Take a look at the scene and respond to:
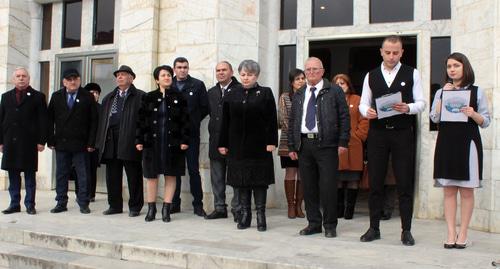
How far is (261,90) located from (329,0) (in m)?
2.77

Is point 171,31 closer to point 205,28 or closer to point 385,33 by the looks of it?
point 205,28

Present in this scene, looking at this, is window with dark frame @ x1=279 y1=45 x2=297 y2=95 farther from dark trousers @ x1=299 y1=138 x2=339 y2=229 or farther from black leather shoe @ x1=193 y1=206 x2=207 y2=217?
dark trousers @ x1=299 y1=138 x2=339 y2=229

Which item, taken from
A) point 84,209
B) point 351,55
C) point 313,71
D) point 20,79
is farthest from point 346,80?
point 20,79

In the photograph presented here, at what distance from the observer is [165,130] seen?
262 inches

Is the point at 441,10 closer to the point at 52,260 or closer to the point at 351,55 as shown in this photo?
the point at 351,55

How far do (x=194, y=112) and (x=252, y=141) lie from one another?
1.42 m

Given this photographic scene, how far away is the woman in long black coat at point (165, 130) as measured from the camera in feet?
21.7

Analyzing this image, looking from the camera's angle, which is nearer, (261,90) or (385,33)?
(261,90)

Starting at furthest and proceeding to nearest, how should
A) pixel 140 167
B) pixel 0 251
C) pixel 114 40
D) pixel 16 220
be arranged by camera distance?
pixel 114 40
pixel 140 167
pixel 16 220
pixel 0 251

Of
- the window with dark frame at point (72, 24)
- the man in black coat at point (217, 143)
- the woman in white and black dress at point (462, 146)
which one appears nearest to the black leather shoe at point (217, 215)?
the man in black coat at point (217, 143)

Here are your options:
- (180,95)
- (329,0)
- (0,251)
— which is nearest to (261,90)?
(180,95)

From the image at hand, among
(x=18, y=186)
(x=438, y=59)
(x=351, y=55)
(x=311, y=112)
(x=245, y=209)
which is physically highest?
(x=351, y=55)

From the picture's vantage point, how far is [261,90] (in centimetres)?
618

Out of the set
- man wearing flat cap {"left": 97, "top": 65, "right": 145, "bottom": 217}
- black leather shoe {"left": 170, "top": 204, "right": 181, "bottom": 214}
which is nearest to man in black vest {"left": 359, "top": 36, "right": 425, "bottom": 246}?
black leather shoe {"left": 170, "top": 204, "right": 181, "bottom": 214}
